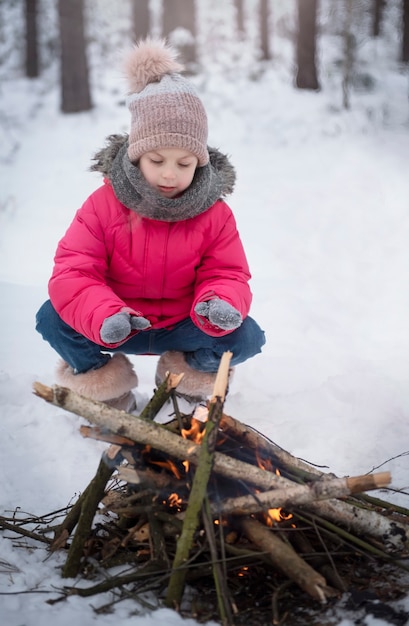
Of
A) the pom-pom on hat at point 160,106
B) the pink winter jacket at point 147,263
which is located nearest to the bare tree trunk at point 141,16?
the pom-pom on hat at point 160,106

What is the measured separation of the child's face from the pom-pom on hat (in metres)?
0.02

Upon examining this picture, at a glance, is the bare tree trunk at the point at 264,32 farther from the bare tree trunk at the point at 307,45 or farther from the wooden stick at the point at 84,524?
the wooden stick at the point at 84,524

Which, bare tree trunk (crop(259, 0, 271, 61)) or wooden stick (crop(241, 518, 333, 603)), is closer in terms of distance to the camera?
wooden stick (crop(241, 518, 333, 603))

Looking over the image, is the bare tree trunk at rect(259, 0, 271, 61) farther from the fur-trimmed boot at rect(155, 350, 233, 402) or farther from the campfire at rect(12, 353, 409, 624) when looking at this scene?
the campfire at rect(12, 353, 409, 624)

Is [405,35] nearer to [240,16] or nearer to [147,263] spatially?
[240,16]

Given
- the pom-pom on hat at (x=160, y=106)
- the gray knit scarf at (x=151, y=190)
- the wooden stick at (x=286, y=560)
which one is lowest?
the wooden stick at (x=286, y=560)

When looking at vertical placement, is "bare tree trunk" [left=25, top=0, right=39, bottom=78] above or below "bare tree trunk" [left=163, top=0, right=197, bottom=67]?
above

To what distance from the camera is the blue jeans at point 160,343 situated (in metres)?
2.71

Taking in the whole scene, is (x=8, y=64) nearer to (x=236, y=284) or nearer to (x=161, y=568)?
(x=236, y=284)

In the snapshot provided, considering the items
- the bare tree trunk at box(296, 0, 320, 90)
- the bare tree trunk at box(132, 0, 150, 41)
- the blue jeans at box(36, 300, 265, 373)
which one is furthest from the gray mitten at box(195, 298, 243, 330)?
the bare tree trunk at box(132, 0, 150, 41)

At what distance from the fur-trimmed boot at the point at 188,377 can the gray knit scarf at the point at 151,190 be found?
73 cm

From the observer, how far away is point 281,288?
14.6 ft

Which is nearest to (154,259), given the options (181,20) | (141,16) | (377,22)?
(141,16)

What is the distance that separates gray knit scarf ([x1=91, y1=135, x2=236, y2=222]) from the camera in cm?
246
